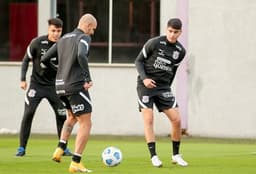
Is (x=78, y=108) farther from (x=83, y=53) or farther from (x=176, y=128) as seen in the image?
(x=176, y=128)

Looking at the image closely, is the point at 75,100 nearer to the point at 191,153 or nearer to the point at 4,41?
the point at 191,153

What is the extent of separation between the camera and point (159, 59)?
42.7 ft

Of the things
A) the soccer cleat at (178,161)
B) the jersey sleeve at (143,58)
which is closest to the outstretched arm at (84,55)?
the jersey sleeve at (143,58)

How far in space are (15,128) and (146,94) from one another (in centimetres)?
1171

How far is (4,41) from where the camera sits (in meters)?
24.7

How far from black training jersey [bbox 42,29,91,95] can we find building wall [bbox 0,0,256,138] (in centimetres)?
1166

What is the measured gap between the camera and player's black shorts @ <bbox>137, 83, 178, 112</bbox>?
1301 cm

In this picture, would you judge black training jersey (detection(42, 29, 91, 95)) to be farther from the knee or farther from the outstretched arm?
the knee

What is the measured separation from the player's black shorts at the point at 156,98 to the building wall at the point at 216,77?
1046 centimetres

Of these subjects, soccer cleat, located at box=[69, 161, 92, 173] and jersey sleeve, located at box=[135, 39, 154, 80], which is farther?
jersey sleeve, located at box=[135, 39, 154, 80]

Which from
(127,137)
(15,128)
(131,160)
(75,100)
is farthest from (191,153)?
(15,128)

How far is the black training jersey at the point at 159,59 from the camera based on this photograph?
12984mm

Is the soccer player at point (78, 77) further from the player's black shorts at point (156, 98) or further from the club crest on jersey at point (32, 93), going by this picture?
the club crest on jersey at point (32, 93)

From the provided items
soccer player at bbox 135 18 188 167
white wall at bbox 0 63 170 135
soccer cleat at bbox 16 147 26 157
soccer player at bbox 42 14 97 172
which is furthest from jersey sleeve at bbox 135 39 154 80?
white wall at bbox 0 63 170 135
